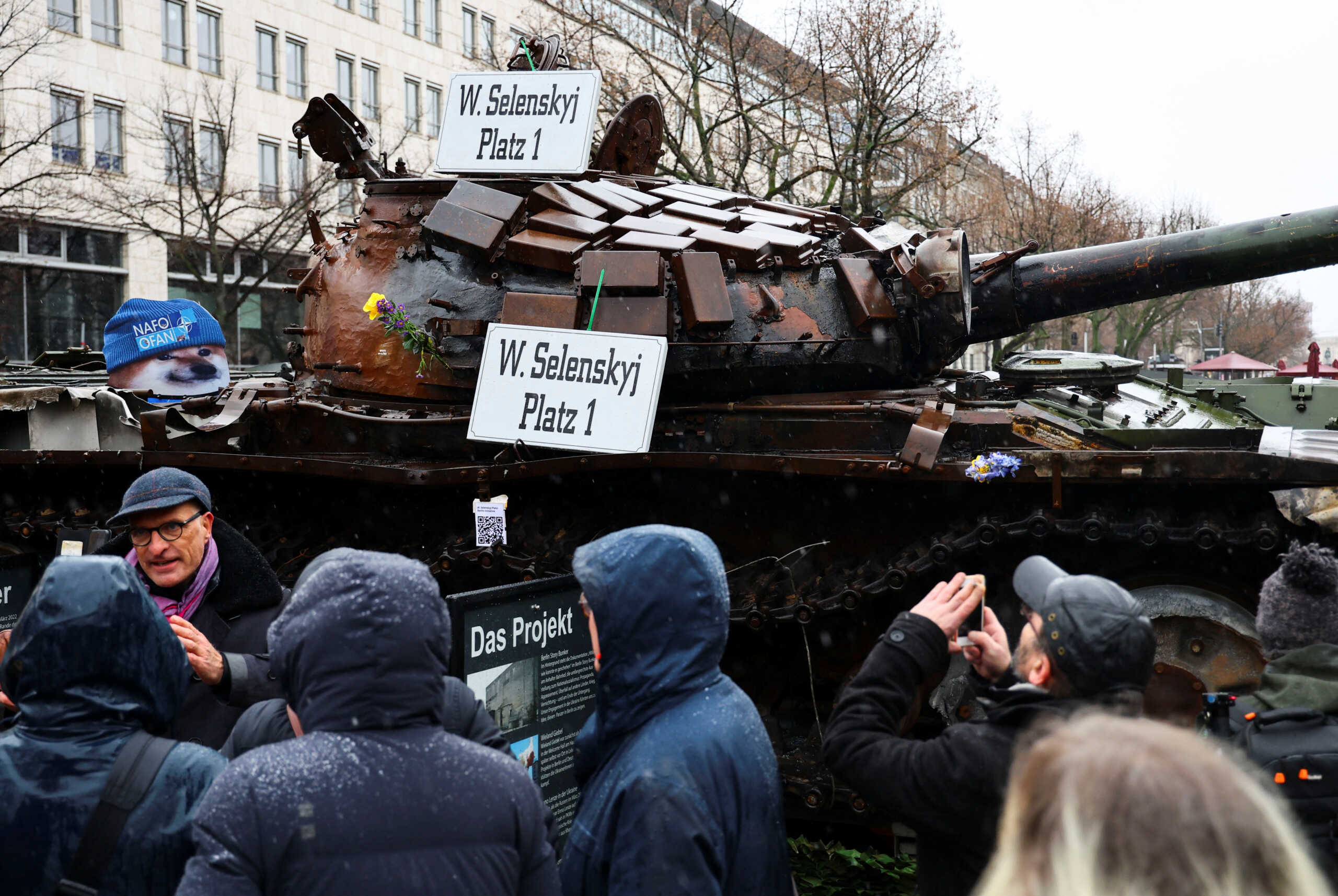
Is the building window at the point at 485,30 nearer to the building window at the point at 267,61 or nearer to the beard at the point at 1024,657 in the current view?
the building window at the point at 267,61

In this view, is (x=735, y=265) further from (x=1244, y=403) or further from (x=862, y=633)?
(x=1244, y=403)

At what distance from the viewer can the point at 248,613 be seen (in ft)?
13.0

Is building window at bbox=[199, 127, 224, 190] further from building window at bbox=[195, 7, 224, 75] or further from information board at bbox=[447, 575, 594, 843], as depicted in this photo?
information board at bbox=[447, 575, 594, 843]

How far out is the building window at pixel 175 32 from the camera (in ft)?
90.0

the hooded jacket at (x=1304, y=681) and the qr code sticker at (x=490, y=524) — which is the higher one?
the hooded jacket at (x=1304, y=681)

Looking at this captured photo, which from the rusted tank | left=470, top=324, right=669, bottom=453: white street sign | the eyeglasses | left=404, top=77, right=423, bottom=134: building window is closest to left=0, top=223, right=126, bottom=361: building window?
left=404, top=77, right=423, bottom=134: building window

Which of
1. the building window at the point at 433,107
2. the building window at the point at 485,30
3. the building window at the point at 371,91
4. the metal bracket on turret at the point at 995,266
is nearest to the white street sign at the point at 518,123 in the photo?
the metal bracket on turret at the point at 995,266

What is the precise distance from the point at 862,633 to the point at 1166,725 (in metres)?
4.99

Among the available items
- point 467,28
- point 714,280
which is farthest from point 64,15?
point 714,280

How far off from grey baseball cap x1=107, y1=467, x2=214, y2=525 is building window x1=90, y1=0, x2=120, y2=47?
25429 mm

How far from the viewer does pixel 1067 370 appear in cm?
786

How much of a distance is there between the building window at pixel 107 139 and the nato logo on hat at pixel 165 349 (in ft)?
62.9

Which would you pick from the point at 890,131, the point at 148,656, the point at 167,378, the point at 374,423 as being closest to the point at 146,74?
the point at 890,131

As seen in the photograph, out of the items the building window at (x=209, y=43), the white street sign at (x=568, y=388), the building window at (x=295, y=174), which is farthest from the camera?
the building window at (x=209, y=43)
